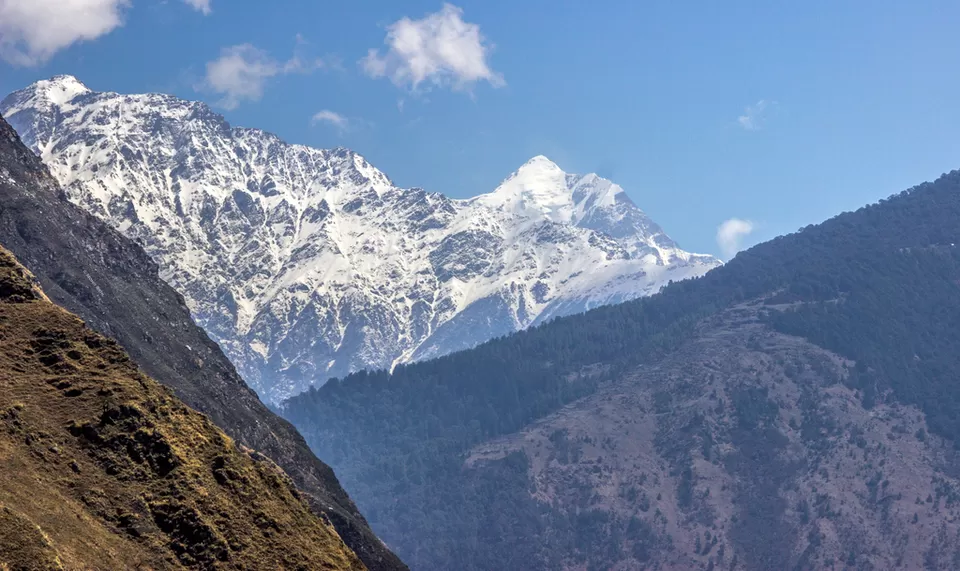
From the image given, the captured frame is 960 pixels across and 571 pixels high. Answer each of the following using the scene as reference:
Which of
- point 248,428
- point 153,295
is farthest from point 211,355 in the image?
point 248,428

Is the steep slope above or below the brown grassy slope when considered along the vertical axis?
above

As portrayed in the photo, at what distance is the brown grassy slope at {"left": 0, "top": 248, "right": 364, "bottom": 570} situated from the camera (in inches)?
2539

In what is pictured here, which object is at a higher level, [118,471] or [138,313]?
[138,313]

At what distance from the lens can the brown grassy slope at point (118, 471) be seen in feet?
212

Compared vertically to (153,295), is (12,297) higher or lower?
lower

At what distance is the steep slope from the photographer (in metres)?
132

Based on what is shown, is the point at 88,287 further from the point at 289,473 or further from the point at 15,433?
the point at 15,433

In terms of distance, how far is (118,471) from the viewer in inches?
2734

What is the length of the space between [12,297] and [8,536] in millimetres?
26562

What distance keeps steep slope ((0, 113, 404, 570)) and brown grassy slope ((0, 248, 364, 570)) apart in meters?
41.5

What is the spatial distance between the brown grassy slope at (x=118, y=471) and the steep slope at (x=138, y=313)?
41.5 metres

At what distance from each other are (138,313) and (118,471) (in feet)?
280

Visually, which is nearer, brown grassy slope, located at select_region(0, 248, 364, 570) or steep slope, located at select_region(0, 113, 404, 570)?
brown grassy slope, located at select_region(0, 248, 364, 570)

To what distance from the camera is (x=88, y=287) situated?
5768 inches
